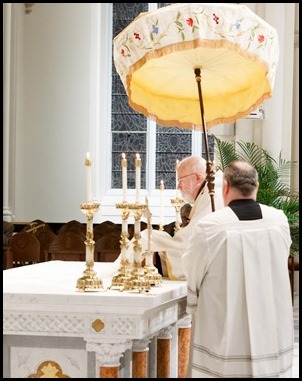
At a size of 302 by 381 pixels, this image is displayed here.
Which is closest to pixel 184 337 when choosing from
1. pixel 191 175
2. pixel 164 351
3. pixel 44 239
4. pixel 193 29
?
pixel 164 351

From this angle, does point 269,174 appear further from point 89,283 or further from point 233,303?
point 89,283

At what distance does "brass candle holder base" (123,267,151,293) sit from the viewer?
4941 millimetres

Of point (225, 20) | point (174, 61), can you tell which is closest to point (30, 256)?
point (174, 61)

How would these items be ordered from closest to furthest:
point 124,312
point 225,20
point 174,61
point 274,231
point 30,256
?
point 124,312
point 274,231
point 225,20
point 174,61
point 30,256

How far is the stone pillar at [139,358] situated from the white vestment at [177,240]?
64cm

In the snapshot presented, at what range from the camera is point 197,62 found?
19.8 ft

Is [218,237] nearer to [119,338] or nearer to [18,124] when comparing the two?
[119,338]

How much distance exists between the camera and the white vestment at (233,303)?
4914mm

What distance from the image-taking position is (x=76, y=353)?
4992 mm

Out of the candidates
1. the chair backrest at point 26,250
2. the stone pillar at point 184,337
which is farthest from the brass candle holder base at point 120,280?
the chair backrest at point 26,250

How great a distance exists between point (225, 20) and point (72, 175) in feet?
40.0

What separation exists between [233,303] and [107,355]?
77 cm

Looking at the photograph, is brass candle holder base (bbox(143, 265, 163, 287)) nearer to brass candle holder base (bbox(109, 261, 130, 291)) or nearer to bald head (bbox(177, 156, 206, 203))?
brass candle holder base (bbox(109, 261, 130, 291))

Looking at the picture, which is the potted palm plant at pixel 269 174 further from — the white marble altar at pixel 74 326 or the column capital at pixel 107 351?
the column capital at pixel 107 351
